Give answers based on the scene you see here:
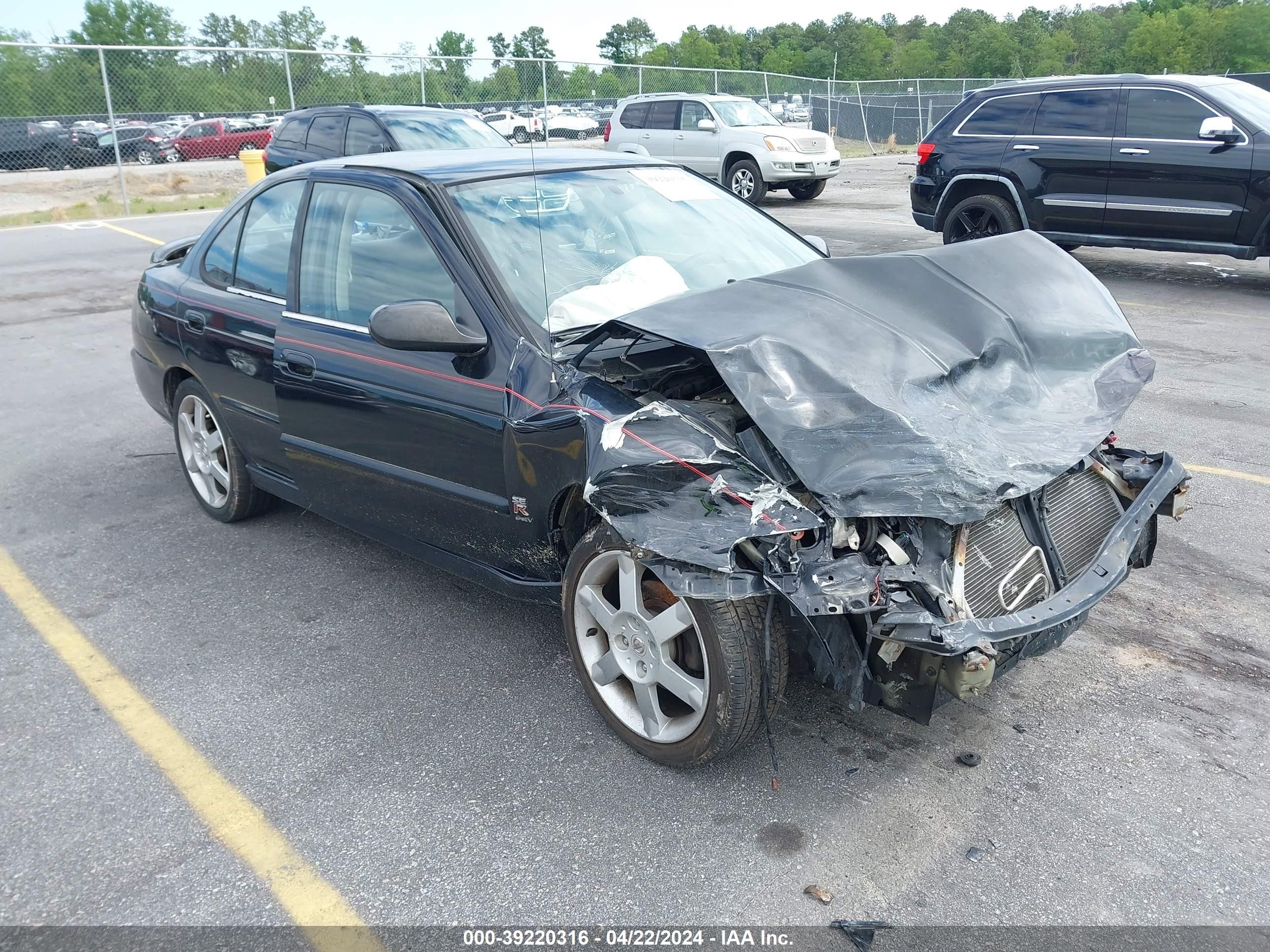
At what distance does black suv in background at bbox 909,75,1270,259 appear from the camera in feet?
29.9

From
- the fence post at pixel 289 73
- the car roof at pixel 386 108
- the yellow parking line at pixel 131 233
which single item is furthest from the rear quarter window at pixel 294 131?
the fence post at pixel 289 73

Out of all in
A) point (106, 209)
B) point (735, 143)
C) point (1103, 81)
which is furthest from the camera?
point (106, 209)

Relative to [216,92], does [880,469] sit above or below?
below

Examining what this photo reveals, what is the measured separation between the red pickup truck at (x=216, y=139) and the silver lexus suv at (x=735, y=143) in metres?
11.5

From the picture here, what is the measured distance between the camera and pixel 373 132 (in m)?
12.5

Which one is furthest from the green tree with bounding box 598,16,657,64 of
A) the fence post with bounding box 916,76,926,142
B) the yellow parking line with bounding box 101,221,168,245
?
the yellow parking line with bounding box 101,221,168,245

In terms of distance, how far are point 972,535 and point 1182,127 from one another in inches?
337

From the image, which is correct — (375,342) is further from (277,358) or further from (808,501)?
(808,501)

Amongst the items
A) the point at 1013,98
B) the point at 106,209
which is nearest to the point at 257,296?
the point at 1013,98

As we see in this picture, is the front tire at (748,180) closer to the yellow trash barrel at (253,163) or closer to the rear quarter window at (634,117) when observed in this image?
the rear quarter window at (634,117)

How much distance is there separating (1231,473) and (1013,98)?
6634 millimetres

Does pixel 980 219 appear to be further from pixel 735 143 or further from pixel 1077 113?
pixel 735 143

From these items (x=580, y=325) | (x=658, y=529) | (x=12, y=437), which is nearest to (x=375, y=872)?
(x=658, y=529)

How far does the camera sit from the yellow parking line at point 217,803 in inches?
98.4
